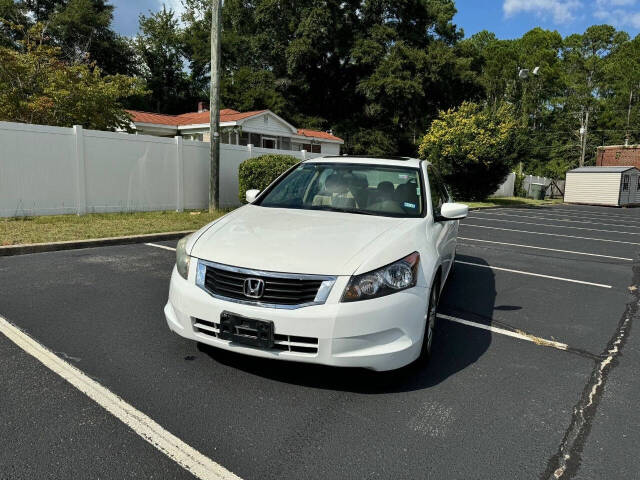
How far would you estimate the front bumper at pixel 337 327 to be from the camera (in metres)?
Answer: 2.78

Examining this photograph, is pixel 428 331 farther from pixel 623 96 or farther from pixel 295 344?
pixel 623 96

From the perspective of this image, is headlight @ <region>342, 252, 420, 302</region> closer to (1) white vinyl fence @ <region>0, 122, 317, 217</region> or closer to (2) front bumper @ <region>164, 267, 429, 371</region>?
(2) front bumper @ <region>164, 267, 429, 371</region>

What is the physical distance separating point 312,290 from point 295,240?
1.65ft

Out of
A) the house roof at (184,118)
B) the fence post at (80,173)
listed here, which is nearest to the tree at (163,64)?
the house roof at (184,118)

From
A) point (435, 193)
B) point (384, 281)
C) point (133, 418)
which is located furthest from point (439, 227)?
point (133, 418)

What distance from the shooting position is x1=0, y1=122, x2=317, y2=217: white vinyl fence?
9758 mm

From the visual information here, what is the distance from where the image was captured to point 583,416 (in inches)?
116

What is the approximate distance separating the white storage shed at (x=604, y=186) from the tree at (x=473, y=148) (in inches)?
481

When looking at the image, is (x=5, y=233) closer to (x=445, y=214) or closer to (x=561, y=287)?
(x=445, y=214)

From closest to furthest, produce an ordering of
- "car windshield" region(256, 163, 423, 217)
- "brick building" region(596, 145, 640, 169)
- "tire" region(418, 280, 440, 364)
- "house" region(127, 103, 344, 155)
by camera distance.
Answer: "tire" region(418, 280, 440, 364), "car windshield" region(256, 163, 423, 217), "house" region(127, 103, 344, 155), "brick building" region(596, 145, 640, 169)

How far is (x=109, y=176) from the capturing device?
1126 centimetres

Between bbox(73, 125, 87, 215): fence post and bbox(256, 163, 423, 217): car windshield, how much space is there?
7813mm

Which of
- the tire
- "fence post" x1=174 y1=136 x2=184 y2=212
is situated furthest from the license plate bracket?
"fence post" x1=174 y1=136 x2=184 y2=212

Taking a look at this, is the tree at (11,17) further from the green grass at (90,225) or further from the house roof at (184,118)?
the green grass at (90,225)
